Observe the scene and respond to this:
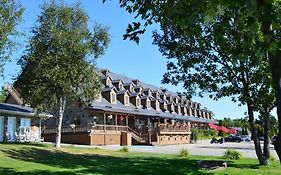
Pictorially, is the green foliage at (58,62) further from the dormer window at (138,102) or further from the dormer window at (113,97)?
the dormer window at (138,102)

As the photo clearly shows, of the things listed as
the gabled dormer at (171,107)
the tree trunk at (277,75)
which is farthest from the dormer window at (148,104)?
the tree trunk at (277,75)

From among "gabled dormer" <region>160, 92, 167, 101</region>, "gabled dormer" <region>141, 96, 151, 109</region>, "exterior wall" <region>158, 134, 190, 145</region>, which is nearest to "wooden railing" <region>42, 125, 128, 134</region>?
"exterior wall" <region>158, 134, 190, 145</region>

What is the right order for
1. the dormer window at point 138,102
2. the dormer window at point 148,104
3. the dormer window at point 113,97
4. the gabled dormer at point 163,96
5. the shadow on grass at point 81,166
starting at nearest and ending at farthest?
the shadow on grass at point 81,166 → the dormer window at point 113,97 → the dormer window at point 138,102 → the dormer window at point 148,104 → the gabled dormer at point 163,96

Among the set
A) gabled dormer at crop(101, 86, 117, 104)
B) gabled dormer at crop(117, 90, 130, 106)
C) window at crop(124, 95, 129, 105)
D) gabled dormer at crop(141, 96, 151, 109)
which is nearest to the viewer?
gabled dormer at crop(101, 86, 117, 104)

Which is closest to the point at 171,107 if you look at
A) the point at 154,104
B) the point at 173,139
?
the point at 154,104

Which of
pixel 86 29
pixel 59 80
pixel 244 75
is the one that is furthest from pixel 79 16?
pixel 244 75

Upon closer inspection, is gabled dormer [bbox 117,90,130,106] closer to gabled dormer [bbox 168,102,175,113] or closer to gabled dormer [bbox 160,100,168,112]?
gabled dormer [bbox 160,100,168,112]

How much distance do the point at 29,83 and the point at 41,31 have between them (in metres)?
4.31

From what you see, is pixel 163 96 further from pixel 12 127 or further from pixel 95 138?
pixel 12 127

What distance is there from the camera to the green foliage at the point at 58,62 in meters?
27.8

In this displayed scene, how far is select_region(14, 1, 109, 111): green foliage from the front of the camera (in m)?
27.8

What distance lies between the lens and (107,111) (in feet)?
146

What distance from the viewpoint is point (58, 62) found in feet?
92.1

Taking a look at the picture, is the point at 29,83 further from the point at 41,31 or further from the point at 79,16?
the point at 79,16
